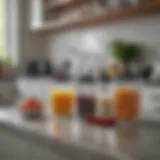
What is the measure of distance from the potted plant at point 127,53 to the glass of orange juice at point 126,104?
1454mm

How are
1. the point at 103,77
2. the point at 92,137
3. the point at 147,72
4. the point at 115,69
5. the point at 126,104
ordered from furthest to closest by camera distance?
the point at 103,77, the point at 115,69, the point at 147,72, the point at 126,104, the point at 92,137

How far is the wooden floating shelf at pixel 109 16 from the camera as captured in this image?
2.76 metres

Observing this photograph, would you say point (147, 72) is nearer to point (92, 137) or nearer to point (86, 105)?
point (86, 105)

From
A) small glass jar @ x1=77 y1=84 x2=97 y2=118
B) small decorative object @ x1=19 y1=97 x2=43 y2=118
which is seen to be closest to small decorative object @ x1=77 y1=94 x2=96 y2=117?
small glass jar @ x1=77 y1=84 x2=97 y2=118

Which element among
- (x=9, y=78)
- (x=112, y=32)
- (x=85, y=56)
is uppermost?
(x=112, y=32)

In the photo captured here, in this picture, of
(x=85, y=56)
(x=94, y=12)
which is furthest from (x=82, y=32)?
(x=94, y=12)

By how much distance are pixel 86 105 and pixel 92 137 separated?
1.52 feet

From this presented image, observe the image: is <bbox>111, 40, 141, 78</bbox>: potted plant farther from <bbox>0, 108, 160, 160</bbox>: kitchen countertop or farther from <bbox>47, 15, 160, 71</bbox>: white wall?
<bbox>0, 108, 160, 160</bbox>: kitchen countertop

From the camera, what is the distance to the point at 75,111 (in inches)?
69.7

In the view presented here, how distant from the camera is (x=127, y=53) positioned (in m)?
2.96

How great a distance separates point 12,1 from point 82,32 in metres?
1.13

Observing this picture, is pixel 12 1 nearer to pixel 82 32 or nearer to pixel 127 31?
pixel 82 32

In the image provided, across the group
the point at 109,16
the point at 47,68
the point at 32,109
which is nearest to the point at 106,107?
the point at 32,109

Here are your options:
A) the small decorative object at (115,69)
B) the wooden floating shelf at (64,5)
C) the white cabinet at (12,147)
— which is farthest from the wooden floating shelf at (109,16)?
the white cabinet at (12,147)
